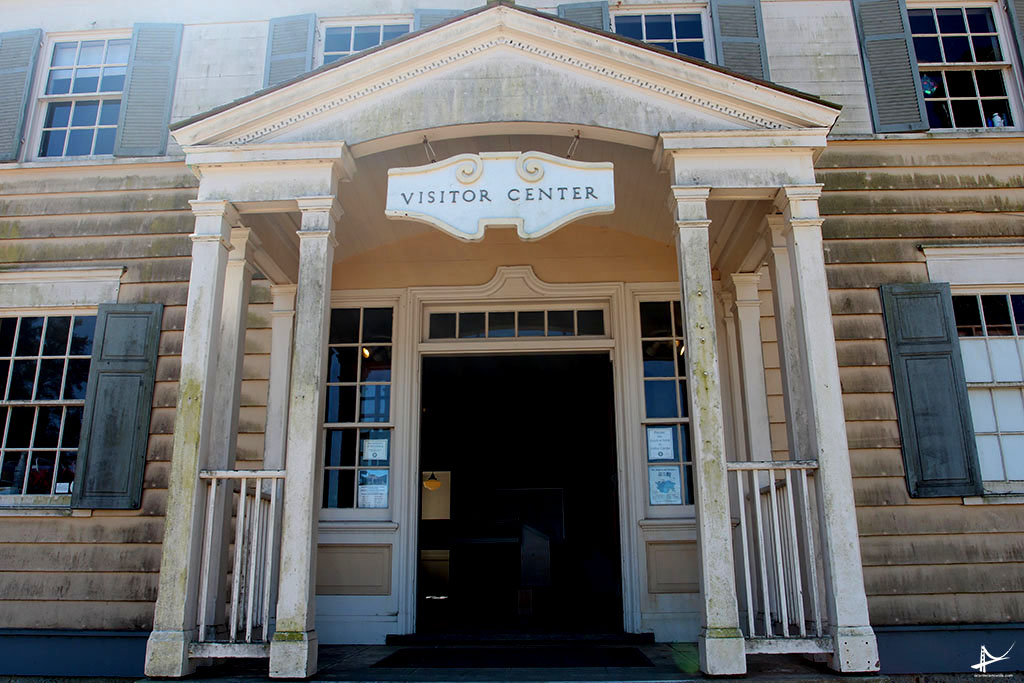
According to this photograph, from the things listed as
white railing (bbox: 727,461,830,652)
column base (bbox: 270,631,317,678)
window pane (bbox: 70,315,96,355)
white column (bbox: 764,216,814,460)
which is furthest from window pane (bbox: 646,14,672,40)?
column base (bbox: 270,631,317,678)

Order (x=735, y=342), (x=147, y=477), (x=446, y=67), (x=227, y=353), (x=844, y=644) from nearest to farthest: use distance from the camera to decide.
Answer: (x=844, y=644) → (x=446, y=67) → (x=227, y=353) → (x=147, y=477) → (x=735, y=342)

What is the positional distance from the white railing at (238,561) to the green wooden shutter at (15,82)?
398 cm

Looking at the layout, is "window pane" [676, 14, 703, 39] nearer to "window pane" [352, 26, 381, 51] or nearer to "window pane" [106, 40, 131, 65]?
"window pane" [352, 26, 381, 51]

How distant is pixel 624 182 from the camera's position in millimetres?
5656

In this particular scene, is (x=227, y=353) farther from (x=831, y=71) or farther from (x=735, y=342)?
(x=831, y=71)

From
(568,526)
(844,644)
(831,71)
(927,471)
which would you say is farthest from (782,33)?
(568,526)

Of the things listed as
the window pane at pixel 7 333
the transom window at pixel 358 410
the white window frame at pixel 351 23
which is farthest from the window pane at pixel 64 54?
the transom window at pixel 358 410

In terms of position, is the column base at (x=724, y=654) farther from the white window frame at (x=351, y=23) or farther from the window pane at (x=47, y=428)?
the white window frame at (x=351, y=23)

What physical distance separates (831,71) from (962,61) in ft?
3.75

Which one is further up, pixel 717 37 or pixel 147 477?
pixel 717 37

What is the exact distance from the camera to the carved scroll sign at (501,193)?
475 centimetres

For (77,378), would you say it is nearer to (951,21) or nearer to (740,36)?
(740,36)

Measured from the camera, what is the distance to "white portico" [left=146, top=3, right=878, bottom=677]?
4.32 metres

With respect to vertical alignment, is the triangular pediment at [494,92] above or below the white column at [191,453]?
above
